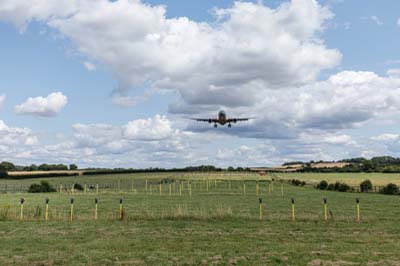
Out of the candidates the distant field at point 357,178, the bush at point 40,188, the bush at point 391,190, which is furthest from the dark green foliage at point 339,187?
the bush at point 40,188

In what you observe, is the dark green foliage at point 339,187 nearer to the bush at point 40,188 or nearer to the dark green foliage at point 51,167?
the bush at point 40,188

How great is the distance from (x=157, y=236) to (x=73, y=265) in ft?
18.9

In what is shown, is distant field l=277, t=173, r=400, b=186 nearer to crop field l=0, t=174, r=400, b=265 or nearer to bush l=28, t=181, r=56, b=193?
bush l=28, t=181, r=56, b=193

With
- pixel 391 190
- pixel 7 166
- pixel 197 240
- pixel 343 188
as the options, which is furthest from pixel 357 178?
pixel 7 166

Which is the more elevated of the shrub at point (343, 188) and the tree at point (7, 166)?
the tree at point (7, 166)

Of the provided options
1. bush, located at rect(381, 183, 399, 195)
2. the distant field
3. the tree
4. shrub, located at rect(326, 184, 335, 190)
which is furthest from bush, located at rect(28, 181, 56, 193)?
the tree

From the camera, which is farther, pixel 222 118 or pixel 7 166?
pixel 7 166

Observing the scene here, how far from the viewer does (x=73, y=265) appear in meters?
12.3

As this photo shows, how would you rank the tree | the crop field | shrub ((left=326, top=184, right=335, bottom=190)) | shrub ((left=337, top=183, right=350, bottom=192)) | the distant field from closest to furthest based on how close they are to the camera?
the crop field → shrub ((left=337, top=183, right=350, bottom=192)) → shrub ((left=326, top=184, right=335, bottom=190)) → the distant field → the tree

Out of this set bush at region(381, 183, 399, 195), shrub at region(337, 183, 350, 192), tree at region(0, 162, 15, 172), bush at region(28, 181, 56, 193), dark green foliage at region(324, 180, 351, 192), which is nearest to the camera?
bush at region(381, 183, 399, 195)

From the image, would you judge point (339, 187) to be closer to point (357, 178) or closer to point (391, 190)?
point (391, 190)

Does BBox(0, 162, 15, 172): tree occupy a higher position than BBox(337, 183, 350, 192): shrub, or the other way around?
BBox(0, 162, 15, 172): tree

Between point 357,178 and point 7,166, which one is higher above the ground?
point 7,166

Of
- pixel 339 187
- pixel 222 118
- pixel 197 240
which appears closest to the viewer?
pixel 197 240
